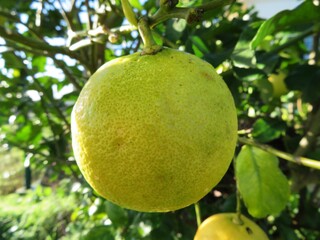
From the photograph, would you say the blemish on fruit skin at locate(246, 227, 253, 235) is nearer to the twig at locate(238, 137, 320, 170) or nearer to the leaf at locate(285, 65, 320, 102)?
the twig at locate(238, 137, 320, 170)

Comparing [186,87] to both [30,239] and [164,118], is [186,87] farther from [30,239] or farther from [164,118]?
[30,239]

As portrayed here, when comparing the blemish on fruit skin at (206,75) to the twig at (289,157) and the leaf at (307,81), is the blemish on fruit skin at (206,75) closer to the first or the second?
the twig at (289,157)

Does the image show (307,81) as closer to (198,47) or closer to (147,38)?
(198,47)

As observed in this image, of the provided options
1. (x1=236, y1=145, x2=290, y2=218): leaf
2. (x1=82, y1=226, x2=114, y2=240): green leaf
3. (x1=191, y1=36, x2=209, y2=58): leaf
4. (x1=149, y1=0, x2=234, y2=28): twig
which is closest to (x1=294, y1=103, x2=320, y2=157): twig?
(x1=236, y1=145, x2=290, y2=218): leaf

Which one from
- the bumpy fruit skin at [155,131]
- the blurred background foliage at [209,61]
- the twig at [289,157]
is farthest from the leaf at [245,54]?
the bumpy fruit skin at [155,131]

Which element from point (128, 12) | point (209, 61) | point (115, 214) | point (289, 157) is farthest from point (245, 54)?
point (115, 214)
